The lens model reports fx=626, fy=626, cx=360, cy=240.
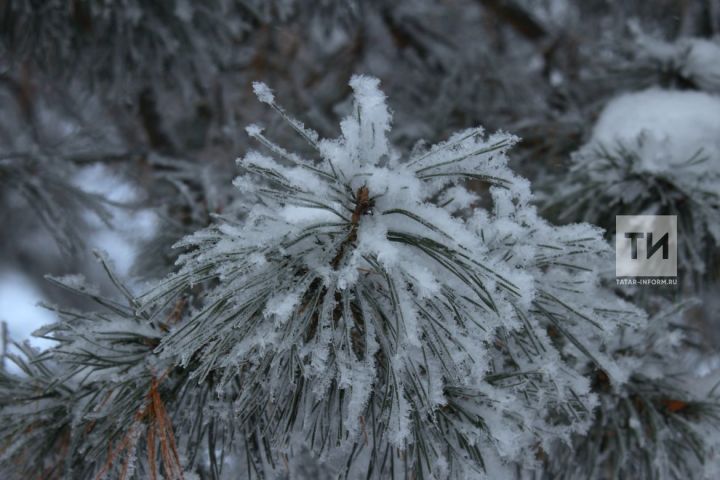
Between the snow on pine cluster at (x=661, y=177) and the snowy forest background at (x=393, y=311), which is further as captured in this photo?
the snow on pine cluster at (x=661, y=177)

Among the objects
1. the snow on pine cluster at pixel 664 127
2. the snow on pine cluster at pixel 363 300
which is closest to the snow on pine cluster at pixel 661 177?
the snow on pine cluster at pixel 664 127

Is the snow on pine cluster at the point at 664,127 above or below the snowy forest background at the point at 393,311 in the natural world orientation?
above

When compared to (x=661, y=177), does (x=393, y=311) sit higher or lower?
lower

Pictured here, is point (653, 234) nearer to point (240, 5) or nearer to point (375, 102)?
point (375, 102)

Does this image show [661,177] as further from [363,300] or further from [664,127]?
[363,300]

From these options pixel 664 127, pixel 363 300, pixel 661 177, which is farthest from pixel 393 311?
pixel 664 127

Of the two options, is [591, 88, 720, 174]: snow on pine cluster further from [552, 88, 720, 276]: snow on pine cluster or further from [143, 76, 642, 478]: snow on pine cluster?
[143, 76, 642, 478]: snow on pine cluster

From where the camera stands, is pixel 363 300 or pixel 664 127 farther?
pixel 664 127

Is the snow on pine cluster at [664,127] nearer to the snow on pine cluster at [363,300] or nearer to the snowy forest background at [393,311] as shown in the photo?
the snowy forest background at [393,311]
